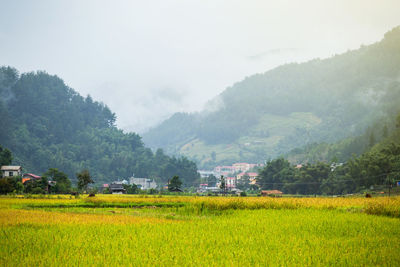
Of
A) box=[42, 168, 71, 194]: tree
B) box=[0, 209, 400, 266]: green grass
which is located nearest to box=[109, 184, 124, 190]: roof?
box=[42, 168, 71, 194]: tree

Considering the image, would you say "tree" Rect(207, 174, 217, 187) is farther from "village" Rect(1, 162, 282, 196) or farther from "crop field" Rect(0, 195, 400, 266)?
"crop field" Rect(0, 195, 400, 266)

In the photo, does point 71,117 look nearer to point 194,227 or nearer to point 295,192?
point 295,192

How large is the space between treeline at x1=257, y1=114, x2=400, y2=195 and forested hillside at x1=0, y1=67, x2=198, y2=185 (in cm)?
3825

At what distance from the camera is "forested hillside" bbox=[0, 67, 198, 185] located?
380 ft

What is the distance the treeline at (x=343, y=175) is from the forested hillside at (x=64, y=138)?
3825 centimetres

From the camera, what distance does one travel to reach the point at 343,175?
68938 millimetres

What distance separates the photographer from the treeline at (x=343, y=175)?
60.4m

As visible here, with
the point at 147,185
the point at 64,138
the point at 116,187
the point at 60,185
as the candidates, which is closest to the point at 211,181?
the point at 147,185

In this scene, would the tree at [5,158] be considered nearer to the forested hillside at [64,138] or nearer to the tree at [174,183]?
the tree at [174,183]

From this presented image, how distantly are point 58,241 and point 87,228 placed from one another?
277 centimetres

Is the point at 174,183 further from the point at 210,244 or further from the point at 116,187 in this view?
the point at 210,244

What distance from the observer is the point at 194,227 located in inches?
584

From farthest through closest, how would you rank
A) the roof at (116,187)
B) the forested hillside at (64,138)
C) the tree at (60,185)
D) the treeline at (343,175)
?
the forested hillside at (64,138)
the roof at (116,187)
the treeline at (343,175)
the tree at (60,185)

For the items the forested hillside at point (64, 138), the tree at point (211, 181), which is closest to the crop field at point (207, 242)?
the tree at point (211, 181)
